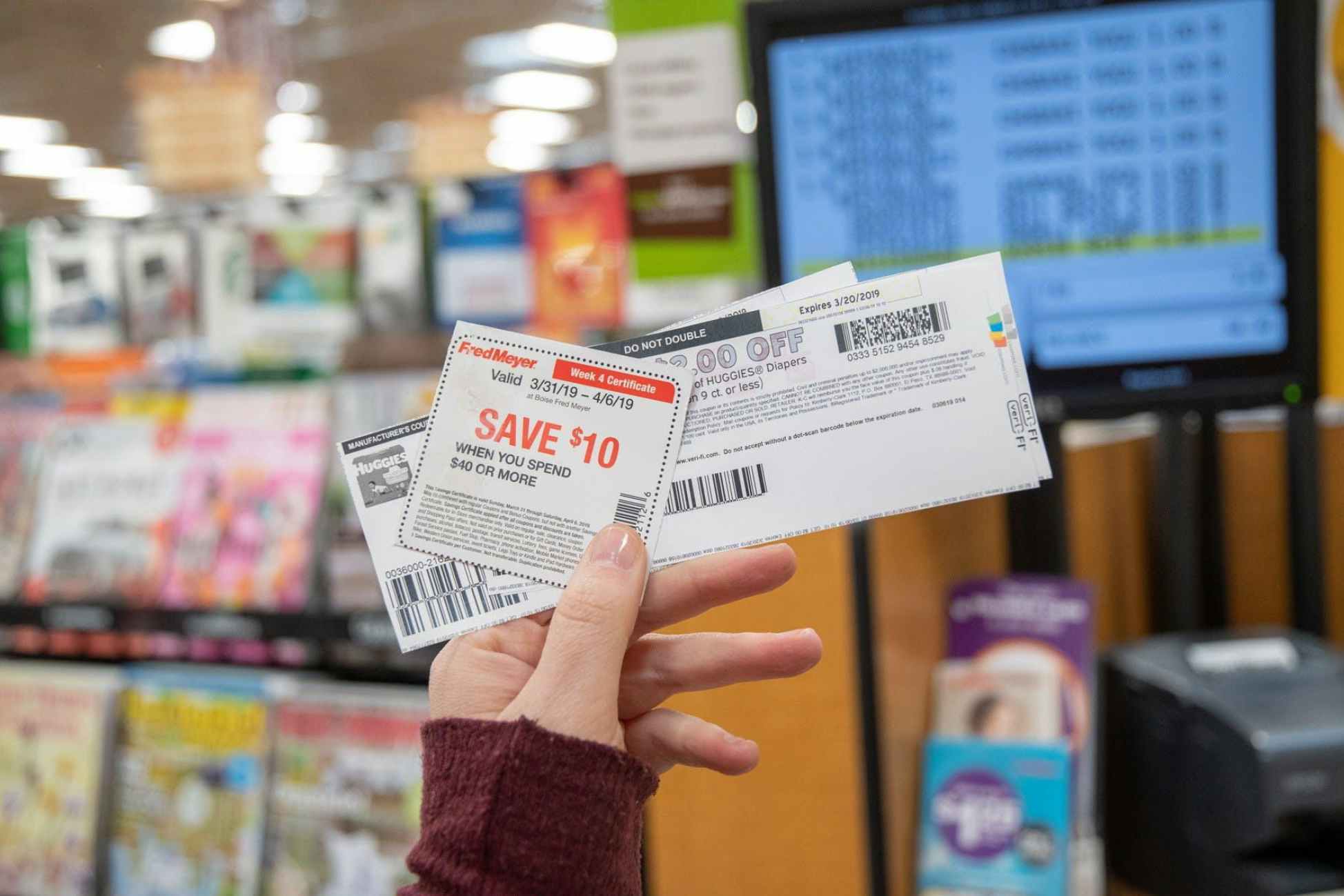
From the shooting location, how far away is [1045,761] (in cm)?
146

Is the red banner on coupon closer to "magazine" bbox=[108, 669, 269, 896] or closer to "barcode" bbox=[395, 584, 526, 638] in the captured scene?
"barcode" bbox=[395, 584, 526, 638]

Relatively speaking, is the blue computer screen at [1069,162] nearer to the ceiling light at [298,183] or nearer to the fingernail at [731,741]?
the fingernail at [731,741]

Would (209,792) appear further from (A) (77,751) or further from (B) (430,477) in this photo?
(B) (430,477)

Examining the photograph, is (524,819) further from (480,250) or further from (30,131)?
(30,131)

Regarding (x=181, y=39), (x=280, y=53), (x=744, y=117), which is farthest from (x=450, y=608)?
(x=280, y=53)

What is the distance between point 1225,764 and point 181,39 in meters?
2.16

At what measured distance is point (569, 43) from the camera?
360 inches

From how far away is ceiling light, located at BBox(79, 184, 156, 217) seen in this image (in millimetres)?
14070

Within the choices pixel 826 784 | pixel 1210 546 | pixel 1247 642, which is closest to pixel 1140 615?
pixel 1210 546

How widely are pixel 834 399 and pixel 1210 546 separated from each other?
1.39 meters

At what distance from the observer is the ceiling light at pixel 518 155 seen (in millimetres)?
14133

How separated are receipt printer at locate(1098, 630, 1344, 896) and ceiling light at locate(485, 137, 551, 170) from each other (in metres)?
12.7

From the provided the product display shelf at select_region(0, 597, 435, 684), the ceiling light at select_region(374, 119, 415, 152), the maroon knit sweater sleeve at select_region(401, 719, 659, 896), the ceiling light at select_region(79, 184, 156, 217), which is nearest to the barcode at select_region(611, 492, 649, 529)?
the maroon knit sweater sleeve at select_region(401, 719, 659, 896)

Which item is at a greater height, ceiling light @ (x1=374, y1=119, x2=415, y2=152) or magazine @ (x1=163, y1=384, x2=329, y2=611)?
ceiling light @ (x1=374, y1=119, x2=415, y2=152)
